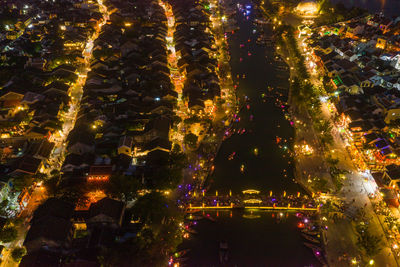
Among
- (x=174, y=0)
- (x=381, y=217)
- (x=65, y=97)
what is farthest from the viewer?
(x=174, y=0)

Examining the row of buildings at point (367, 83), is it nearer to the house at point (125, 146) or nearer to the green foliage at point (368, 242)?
the green foliage at point (368, 242)

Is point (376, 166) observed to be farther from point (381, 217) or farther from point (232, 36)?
point (232, 36)

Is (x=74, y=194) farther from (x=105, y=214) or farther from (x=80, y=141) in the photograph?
(x=80, y=141)

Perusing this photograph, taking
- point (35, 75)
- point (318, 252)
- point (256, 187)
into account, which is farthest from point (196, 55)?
point (318, 252)

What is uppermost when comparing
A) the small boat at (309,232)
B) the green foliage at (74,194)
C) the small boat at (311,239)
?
the green foliage at (74,194)

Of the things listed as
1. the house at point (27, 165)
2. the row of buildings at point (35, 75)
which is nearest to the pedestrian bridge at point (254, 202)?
the house at point (27, 165)

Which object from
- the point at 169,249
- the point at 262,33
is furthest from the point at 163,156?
the point at 262,33
